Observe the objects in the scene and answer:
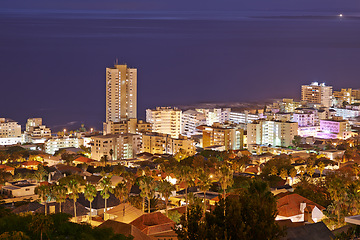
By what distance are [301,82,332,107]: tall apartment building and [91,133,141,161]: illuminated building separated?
23.2m

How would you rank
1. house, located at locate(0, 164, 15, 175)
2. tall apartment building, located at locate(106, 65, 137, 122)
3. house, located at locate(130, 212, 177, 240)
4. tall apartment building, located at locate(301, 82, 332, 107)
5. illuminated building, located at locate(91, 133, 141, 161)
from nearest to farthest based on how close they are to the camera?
house, located at locate(130, 212, 177, 240) < house, located at locate(0, 164, 15, 175) < illuminated building, located at locate(91, 133, 141, 161) < tall apartment building, located at locate(106, 65, 137, 122) < tall apartment building, located at locate(301, 82, 332, 107)

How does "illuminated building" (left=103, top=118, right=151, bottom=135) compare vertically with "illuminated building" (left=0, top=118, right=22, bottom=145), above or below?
above

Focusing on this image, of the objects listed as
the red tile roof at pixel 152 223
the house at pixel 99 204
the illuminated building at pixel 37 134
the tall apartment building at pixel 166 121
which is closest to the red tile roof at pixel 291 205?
the red tile roof at pixel 152 223

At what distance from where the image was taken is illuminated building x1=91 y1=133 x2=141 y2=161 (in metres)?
28.7

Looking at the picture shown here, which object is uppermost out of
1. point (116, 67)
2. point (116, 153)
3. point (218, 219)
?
point (116, 67)

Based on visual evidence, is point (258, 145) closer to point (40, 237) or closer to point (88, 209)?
point (88, 209)

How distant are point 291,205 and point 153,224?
3.62 metres

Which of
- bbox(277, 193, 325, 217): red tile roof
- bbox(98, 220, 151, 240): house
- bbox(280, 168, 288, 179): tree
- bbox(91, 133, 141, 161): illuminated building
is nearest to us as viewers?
bbox(98, 220, 151, 240): house

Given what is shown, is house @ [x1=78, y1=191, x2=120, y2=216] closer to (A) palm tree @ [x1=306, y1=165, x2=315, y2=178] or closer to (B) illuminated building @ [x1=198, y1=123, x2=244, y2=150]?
(A) palm tree @ [x1=306, y1=165, x2=315, y2=178]

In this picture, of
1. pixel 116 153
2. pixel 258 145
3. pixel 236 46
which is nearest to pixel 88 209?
pixel 116 153

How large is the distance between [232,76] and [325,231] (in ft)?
202

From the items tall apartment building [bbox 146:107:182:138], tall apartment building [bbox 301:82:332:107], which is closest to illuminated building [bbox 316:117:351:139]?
tall apartment building [bbox 146:107:182:138]

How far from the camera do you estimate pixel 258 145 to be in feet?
103

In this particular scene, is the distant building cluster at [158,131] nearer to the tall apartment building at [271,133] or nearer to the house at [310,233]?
the tall apartment building at [271,133]
